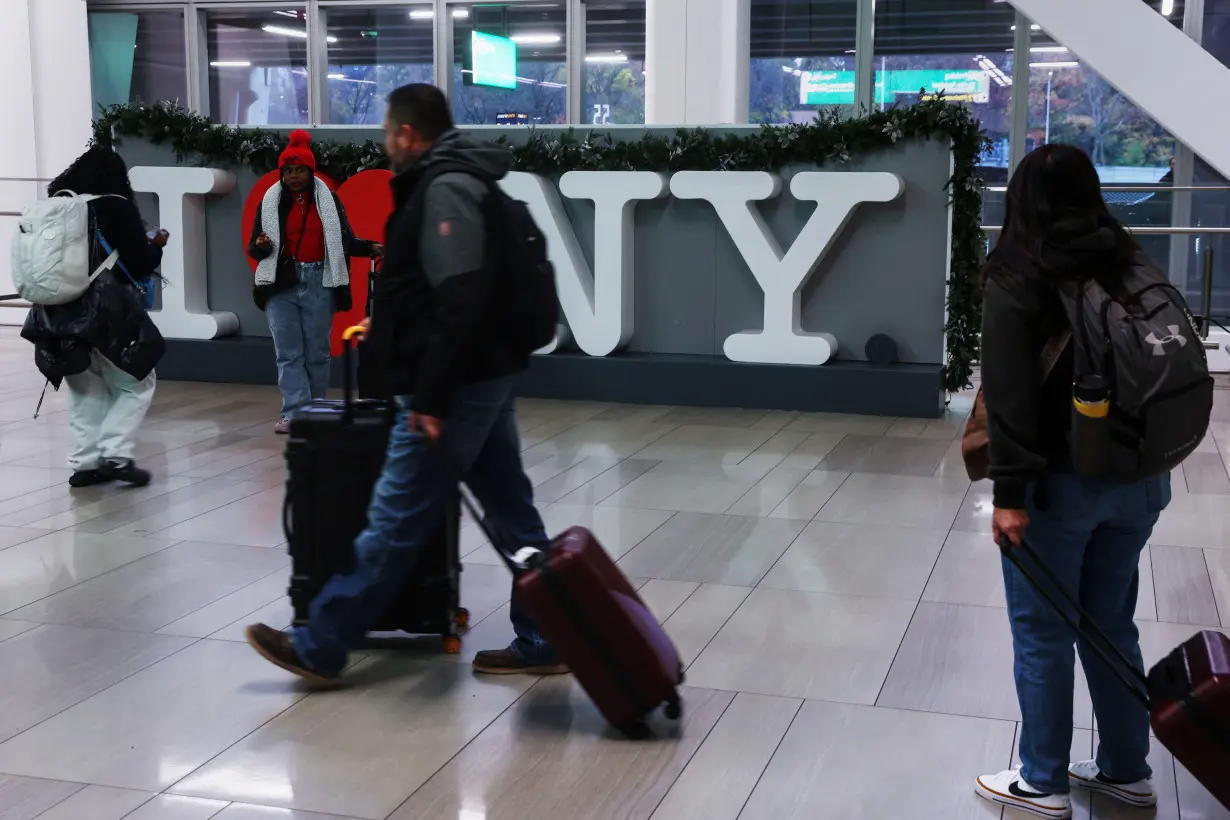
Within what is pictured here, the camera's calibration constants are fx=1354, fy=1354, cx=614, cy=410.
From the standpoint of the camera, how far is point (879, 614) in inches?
190

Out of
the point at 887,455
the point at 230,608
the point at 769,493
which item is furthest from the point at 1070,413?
the point at 887,455

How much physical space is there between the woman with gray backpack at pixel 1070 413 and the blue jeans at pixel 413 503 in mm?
1386

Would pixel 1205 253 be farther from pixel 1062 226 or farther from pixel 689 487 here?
pixel 1062 226

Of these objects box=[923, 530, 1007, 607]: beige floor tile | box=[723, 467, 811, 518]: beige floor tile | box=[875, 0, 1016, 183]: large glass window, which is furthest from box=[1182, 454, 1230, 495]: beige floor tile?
box=[875, 0, 1016, 183]: large glass window

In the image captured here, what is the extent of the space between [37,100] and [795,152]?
32.5ft

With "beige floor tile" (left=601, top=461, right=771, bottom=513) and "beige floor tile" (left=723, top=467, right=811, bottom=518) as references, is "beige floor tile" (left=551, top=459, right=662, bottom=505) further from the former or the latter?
"beige floor tile" (left=723, top=467, right=811, bottom=518)

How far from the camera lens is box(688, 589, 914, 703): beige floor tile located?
4133mm

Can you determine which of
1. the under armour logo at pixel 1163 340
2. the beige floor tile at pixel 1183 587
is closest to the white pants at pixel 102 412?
the beige floor tile at pixel 1183 587

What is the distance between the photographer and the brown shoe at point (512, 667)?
4.20 m

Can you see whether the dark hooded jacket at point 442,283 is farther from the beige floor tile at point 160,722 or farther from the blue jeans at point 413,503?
the beige floor tile at point 160,722

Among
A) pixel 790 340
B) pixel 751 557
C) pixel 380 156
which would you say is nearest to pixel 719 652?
pixel 751 557

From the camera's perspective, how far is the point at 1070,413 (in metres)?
2.96

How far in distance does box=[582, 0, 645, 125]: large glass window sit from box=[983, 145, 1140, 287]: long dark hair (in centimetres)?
1352

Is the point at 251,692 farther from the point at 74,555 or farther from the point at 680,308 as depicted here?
the point at 680,308
